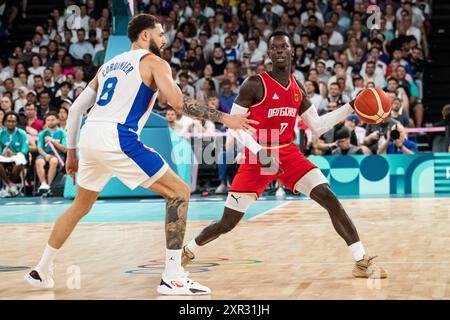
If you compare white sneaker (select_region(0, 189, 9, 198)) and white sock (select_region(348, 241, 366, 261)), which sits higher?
white sock (select_region(348, 241, 366, 261))

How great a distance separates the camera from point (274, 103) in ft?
23.9

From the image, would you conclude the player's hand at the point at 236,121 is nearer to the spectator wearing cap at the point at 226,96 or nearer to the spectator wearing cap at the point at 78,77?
the spectator wearing cap at the point at 226,96

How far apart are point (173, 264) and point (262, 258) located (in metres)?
2.02

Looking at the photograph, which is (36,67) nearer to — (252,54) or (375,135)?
(252,54)

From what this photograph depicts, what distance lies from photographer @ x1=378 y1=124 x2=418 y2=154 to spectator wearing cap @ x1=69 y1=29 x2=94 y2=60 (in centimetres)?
826

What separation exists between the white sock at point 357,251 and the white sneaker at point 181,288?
1.46 m

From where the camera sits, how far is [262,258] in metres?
8.05

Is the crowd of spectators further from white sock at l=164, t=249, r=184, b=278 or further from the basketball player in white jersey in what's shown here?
white sock at l=164, t=249, r=184, b=278

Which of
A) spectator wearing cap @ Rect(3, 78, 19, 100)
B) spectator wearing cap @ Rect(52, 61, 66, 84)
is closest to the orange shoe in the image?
spectator wearing cap @ Rect(52, 61, 66, 84)

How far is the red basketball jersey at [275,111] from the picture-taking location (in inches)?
287

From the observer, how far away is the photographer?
1644 centimetres

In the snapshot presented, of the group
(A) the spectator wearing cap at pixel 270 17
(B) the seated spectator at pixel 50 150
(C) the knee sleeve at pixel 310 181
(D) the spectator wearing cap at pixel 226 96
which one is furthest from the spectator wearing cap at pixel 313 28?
(C) the knee sleeve at pixel 310 181
